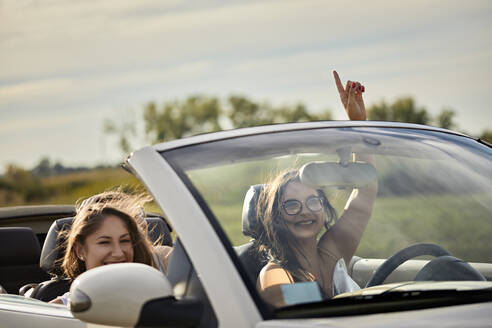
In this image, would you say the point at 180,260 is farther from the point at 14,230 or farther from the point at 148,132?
the point at 148,132

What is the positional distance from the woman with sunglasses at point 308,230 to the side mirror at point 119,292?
541 mm

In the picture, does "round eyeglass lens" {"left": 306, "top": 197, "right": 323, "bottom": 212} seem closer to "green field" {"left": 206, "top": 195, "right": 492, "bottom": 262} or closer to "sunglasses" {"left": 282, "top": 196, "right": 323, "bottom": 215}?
"sunglasses" {"left": 282, "top": 196, "right": 323, "bottom": 215}

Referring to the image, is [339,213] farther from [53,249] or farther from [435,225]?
[53,249]

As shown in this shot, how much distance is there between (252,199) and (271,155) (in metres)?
0.26

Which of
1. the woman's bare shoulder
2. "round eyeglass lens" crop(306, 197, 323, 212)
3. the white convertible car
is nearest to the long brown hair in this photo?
the white convertible car

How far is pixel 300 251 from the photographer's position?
9.06 ft

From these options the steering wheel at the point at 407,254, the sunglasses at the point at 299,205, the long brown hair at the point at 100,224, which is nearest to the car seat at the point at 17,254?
the long brown hair at the point at 100,224

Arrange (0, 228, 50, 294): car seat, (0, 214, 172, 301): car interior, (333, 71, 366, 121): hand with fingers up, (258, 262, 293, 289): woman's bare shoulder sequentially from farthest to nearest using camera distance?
(0, 228, 50, 294): car seat
(0, 214, 172, 301): car interior
(333, 71, 366, 121): hand with fingers up
(258, 262, 293, 289): woman's bare shoulder

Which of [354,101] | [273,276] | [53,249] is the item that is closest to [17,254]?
[53,249]

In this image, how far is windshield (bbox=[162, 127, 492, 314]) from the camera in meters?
2.65

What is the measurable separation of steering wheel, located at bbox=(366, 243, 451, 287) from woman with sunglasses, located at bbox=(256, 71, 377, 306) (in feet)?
0.39

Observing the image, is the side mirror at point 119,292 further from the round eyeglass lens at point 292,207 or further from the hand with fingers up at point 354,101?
the hand with fingers up at point 354,101

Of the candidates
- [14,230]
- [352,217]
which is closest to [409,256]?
[352,217]

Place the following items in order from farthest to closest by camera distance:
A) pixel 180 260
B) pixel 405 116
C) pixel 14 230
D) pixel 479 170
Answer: pixel 405 116 < pixel 14 230 < pixel 479 170 < pixel 180 260
